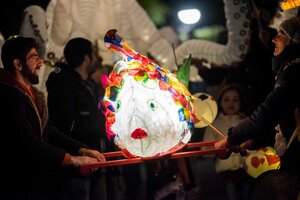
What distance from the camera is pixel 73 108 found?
559cm

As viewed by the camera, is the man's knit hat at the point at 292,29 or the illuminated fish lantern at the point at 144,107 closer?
the illuminated fish lantern at the point at 144,107

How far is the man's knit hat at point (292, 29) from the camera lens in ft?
13.5

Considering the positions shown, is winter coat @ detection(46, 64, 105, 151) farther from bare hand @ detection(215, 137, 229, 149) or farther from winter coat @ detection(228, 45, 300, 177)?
winter coat @ detection(228, 45, 300, 177)

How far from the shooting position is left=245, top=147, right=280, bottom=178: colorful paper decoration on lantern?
5.37 m

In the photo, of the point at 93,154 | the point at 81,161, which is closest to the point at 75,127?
the point at 93,154

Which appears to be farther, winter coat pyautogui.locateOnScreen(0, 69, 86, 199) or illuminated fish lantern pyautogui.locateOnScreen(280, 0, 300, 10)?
illuminated fish lantern pyautogui.locateOnScreen(280, 0, 300, 10)

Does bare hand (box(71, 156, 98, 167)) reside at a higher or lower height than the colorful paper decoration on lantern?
higher

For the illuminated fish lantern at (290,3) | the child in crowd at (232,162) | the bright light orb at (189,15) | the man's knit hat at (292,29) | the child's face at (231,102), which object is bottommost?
the child in crowd at (232,162)

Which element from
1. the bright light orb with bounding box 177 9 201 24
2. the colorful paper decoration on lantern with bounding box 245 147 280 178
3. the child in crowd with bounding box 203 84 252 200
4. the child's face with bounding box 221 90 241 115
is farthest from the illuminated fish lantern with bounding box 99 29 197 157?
the bright light orb with bounding box 177 9 201 24

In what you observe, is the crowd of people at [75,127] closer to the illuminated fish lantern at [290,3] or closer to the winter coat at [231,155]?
the winter coat at [231,155]

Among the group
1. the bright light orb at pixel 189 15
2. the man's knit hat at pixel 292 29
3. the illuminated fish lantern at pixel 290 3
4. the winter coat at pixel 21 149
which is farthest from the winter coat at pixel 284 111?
the bright light orb at pixel 189 15

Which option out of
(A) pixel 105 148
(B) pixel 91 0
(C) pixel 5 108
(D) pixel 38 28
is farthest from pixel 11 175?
(B) pixel 91 0

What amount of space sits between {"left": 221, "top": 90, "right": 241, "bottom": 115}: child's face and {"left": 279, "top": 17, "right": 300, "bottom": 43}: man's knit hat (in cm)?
234

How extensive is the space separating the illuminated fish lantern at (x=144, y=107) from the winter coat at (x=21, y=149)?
609 millimetres
